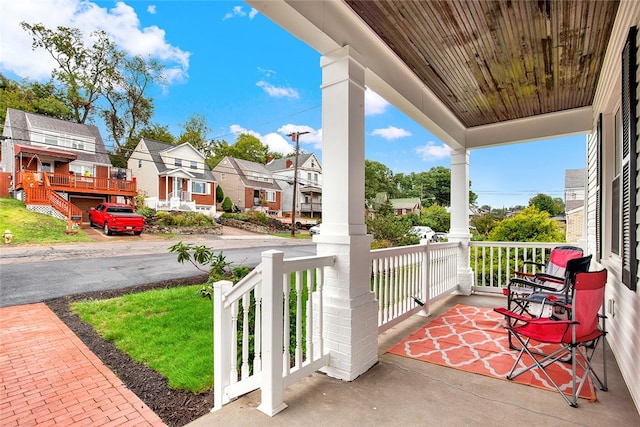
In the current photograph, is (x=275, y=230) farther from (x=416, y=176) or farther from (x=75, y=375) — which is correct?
(x=416, y=176)

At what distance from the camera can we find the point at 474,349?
2824mm

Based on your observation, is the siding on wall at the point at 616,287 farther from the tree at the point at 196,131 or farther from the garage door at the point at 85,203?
the tree at the point at 196,131

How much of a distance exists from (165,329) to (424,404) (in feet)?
11.1

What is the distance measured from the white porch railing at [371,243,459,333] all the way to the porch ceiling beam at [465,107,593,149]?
1.83 m

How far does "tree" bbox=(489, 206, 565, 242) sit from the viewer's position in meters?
6.19

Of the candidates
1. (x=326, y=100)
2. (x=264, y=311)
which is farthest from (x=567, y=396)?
(x=326, y=100)

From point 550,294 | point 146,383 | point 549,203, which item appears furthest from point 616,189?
point 549,203

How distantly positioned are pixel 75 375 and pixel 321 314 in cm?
253

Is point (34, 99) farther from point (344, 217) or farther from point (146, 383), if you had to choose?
point (344, 217)

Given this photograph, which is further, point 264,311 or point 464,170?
point 464,170

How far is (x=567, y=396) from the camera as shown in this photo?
1.97m

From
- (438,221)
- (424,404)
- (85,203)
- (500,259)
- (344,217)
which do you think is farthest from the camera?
(438,221)

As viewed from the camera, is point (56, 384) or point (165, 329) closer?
point (56, 384)

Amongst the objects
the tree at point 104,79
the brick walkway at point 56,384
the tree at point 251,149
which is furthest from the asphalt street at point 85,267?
the tree at point 251,149
